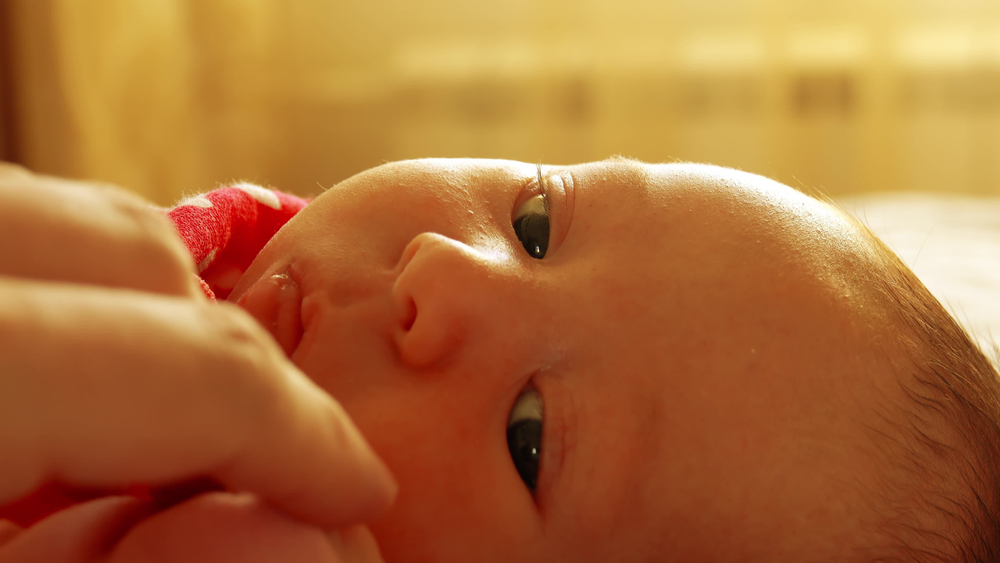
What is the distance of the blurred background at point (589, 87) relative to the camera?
8.22 ft

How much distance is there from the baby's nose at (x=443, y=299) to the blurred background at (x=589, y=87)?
193 centimetres

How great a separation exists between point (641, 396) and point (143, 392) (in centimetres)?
40

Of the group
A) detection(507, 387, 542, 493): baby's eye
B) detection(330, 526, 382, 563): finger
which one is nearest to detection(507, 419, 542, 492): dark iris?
detection(507, 387, 542, 493): baby's eye

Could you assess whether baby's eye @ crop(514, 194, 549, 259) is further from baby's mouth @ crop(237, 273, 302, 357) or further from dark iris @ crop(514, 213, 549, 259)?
baby's mouth @ crop(237, 273, 302, 357)

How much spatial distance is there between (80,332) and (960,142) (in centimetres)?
272

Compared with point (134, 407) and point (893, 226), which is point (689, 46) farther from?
point (134, 407)

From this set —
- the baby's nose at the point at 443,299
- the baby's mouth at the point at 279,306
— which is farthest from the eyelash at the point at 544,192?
the baby's mouth at the point at 279,306

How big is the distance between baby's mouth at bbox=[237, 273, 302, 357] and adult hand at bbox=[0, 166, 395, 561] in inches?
8.3

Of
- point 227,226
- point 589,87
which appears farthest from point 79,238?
point 589,87

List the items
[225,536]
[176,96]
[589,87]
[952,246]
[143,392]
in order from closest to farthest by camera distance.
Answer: [143,392], [225,536], [952,246], [176,96], [589,87]

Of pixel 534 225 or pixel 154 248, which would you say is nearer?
pixel 154 248

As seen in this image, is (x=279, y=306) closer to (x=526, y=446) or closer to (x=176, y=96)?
(x=526, y=446)

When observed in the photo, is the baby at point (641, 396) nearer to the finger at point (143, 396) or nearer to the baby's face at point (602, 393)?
the baby's face at point (602, 393)

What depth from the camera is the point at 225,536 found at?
47 cm
